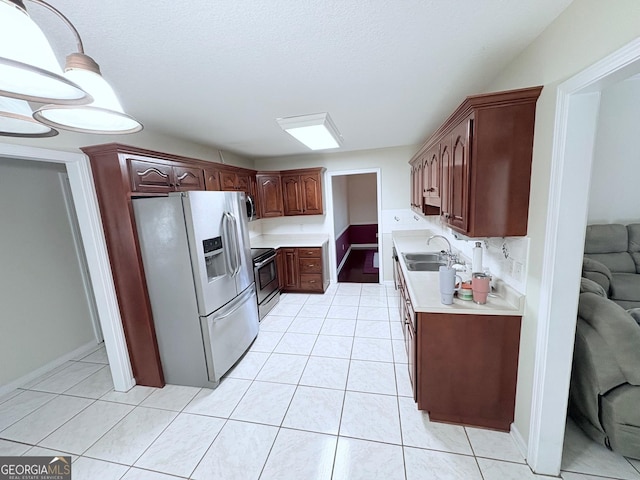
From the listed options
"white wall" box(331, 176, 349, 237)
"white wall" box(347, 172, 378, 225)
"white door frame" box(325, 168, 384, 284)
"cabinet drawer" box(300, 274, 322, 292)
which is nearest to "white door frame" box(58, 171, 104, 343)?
"cabinet drawer" box(300, 274, 322, 292)

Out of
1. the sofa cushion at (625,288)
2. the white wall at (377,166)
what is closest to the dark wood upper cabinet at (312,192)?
the white wall at (377,166)

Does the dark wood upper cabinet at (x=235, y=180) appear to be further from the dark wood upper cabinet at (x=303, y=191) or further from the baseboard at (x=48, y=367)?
the baseboard at (x=48, y=367)

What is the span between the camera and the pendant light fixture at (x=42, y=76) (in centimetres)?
50

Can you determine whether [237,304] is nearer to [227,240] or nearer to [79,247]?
[227,240]

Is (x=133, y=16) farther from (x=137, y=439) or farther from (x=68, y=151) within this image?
(x=137, y=439)

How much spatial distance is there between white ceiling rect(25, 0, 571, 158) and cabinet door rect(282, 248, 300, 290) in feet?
7.57

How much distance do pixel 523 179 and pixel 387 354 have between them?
192 centimetres

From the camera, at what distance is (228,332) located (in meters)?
2.38

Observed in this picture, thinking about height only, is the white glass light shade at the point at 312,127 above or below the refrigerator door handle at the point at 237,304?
above

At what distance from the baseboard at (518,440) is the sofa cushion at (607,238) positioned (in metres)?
1.87

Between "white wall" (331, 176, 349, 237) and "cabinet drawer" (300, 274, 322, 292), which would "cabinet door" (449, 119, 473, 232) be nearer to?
"cabinet drawer" (300, 274, 322, 292)

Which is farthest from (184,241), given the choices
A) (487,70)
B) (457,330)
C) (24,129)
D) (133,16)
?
(487,70)

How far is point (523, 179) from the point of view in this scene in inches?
54.3

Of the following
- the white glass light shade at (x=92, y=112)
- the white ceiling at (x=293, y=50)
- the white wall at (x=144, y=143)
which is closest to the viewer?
the white glass light shade at (x=92, y=112)
